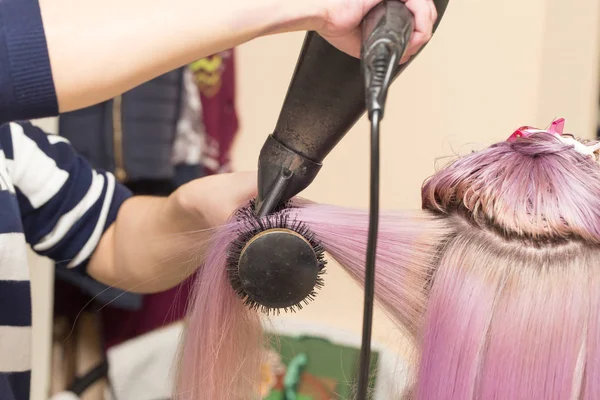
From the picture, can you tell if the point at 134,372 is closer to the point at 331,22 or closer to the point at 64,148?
the point at 64,148

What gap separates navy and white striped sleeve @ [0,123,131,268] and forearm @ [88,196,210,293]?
0.07 feet

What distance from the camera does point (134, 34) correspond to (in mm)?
433

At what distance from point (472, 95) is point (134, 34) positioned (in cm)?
95

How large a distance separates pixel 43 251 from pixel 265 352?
1.18 feet

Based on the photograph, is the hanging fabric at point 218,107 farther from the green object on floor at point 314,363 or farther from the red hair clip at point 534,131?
the red hair clip at point 534,131

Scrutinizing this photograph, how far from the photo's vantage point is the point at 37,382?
118cm

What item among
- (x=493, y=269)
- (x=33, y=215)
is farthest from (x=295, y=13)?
(x=33, y=215)

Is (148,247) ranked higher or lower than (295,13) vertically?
lower

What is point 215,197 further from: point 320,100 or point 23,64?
point 23,64

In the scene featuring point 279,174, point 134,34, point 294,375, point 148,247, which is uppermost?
point 134,34

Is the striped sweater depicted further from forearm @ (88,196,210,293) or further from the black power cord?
the black power cord

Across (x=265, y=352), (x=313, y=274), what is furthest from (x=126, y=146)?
(x=313, y=274)

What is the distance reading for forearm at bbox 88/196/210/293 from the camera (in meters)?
0.76

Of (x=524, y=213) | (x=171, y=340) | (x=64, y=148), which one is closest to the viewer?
(x=524, y=213)
